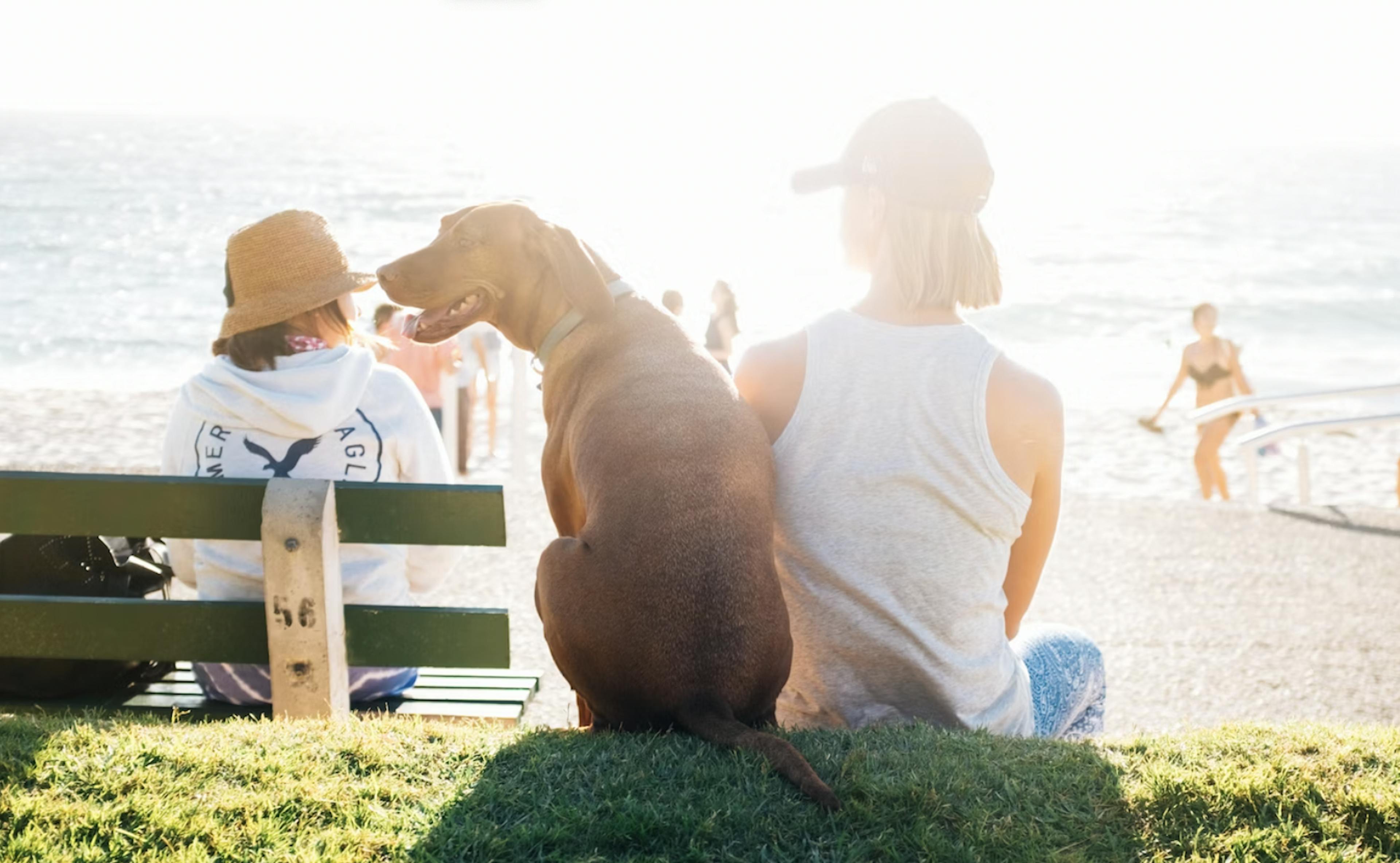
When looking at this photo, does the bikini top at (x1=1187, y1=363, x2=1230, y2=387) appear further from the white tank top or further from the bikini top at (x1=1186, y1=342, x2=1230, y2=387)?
the white tank top

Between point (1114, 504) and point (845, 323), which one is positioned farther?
point (1114, 504)

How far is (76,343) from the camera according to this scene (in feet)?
99.3

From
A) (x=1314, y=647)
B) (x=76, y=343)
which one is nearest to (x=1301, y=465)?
(x=1314, y=647)

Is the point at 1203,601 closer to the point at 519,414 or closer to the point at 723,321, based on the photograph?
the point at 723,321

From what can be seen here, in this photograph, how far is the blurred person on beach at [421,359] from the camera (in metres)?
11.8

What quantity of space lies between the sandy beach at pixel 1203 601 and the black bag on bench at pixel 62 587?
2347mm

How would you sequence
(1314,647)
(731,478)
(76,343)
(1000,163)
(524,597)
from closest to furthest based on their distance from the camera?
(731,478), (1314,647), (524,597), (76,343), (1000,163)

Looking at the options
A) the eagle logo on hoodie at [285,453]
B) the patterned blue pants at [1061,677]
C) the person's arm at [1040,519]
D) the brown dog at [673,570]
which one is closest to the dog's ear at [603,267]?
the brown dog at [673,570]

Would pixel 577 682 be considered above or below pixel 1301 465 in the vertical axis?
above

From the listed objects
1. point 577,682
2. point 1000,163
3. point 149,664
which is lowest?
point 149,664

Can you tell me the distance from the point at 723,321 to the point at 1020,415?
347 inches

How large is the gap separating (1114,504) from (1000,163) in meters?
98.0

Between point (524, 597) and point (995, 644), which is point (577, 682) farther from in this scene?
point (524, 597)

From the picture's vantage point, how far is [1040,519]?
10.7ft
